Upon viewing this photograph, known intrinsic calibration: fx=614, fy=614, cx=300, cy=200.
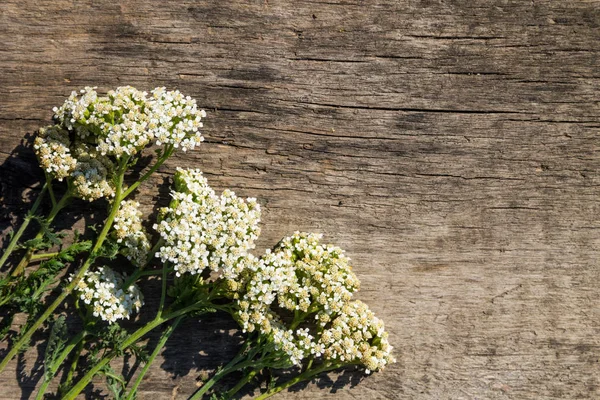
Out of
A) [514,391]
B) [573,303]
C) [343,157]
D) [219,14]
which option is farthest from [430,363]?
[219,14]

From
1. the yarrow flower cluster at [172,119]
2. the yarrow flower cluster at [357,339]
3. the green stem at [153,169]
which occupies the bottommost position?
the yarrow flower cluster at [357,339]

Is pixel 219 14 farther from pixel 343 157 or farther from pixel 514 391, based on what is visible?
pixel 514 391

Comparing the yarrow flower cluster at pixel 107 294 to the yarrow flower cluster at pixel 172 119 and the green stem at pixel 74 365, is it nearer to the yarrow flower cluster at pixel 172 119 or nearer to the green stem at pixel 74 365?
the green stem at pixel 74 365

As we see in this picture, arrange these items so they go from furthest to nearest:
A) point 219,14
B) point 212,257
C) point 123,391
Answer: point 219,14
point 123,391
point 212,257

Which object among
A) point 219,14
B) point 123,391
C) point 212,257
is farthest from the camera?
point 219,14

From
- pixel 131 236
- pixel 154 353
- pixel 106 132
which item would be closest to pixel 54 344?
pixel 154 353

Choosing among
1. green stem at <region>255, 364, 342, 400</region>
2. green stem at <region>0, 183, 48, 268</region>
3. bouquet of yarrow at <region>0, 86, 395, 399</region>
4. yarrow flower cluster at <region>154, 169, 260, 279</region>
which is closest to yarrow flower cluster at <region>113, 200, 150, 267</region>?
bouquet of yarrow at <region>0, 86, 395, 399</region>

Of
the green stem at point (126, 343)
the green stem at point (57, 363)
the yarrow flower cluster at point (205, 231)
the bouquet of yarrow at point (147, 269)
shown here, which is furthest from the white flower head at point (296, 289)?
the green stem at point (57, 363)
